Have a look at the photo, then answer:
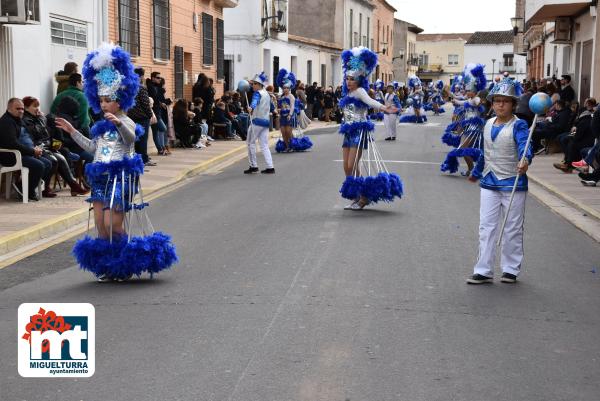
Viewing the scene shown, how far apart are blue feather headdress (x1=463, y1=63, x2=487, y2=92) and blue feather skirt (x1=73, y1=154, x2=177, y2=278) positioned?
10.5 m

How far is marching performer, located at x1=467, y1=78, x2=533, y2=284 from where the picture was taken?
7691mm

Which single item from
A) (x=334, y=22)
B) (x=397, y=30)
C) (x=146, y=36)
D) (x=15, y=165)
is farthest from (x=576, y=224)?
(x=397, y=30)

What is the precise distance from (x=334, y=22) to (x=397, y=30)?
35.4 meters

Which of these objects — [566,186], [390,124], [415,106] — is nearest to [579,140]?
[566,186]

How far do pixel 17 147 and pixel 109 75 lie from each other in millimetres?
5467

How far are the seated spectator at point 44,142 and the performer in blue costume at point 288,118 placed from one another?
8.84 meters

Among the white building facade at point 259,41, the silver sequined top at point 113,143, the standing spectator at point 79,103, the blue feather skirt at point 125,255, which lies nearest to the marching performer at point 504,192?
the blue feather skirt at point 125,255

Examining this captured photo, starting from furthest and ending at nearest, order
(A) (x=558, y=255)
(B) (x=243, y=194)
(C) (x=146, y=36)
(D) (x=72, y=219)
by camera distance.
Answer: (C) (x=146, y=36) → (B) (x=243, y=194) → (D) (x=72, y=219) → (A) (x=558, y=255)

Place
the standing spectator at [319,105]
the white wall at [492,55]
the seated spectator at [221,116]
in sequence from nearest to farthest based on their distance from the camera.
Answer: the seated spectator at [221,116] < the standing spectator at [319,105] < the white wall at [492,55]

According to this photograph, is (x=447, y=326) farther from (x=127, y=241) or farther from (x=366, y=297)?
(x=127, y=241)

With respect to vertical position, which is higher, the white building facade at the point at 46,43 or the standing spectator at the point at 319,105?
the white building facade at the point at 46,43

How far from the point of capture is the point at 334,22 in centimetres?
5625

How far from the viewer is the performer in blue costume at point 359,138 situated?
11.8 m

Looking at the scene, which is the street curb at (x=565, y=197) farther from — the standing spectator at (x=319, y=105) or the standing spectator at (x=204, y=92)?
the standing spectator at (x=319, y=105)
